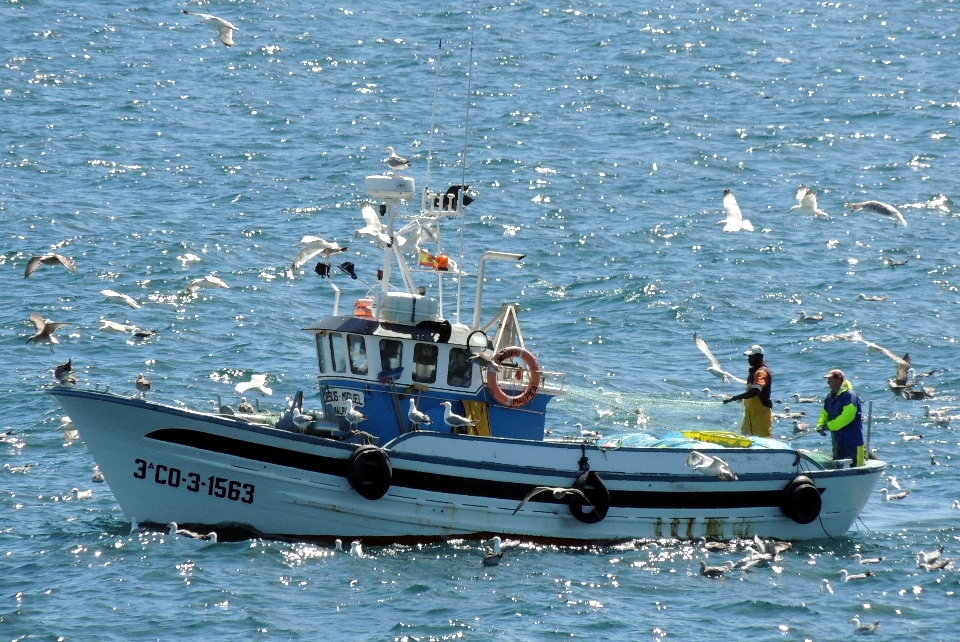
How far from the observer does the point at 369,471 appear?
689 inches

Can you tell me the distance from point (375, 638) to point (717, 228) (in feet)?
86.8

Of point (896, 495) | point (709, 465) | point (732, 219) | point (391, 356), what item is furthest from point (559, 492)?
point (732, 219)

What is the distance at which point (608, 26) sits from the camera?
59406mm

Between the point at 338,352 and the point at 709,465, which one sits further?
the point at 338,352

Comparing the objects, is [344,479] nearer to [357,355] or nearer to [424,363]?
[357,355]

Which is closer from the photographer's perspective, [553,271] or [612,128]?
[553,271]

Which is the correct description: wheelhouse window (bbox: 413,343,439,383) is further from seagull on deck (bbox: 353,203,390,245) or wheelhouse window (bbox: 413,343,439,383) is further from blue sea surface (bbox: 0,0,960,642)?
blue sea surface (bbox: 0,0,960,642)

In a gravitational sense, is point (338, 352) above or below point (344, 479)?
above

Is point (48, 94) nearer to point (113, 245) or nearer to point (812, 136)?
point (113, 245)

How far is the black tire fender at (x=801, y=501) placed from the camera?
18828mm

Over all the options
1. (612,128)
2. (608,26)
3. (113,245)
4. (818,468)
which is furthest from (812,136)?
(818,468)

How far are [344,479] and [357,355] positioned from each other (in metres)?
1.84

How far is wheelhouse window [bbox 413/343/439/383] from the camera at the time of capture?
1856 centimetres

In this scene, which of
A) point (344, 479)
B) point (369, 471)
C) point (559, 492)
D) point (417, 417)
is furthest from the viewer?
point (559, 492)
